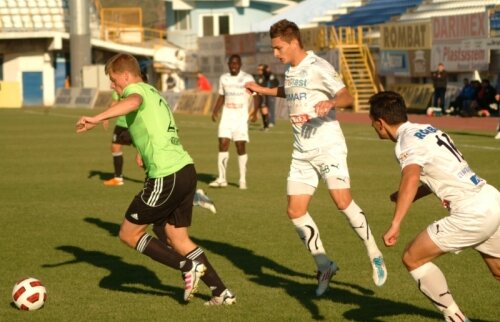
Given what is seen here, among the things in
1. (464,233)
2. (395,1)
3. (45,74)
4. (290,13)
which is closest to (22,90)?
(45,74)

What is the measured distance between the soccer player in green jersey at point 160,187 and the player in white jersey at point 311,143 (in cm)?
107

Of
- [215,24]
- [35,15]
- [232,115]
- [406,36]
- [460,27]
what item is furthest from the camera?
[215,24]

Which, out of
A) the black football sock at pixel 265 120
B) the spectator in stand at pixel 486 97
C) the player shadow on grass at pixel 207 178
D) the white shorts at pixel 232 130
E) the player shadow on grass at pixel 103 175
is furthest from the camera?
the spectator in stand at pixel 486 97

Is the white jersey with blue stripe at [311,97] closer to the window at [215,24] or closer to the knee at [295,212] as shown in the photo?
the knee at [295,212]

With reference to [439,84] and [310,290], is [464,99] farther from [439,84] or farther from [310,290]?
[310,290]

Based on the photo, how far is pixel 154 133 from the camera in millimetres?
8680

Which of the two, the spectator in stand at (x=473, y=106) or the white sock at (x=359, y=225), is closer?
the white sock at (x=359, y=225)

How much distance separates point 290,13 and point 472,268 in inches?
2445

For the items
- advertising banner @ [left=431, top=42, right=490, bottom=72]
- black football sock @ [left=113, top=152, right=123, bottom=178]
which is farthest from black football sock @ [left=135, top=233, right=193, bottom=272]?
advertising banner @ [left=431, top=42, right=490, bottom=72]

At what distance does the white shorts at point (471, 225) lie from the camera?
7.08 meters

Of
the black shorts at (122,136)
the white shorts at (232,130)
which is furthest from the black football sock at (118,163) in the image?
the white shorts at (232,130)

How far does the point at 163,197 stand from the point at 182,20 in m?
74.9

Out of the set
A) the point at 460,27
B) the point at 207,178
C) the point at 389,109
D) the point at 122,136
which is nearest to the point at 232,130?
the point at 207,178

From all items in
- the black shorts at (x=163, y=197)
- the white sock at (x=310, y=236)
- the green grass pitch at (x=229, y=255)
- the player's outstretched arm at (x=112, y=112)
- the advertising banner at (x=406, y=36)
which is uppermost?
the advertising banner at (x=406, y=36)
